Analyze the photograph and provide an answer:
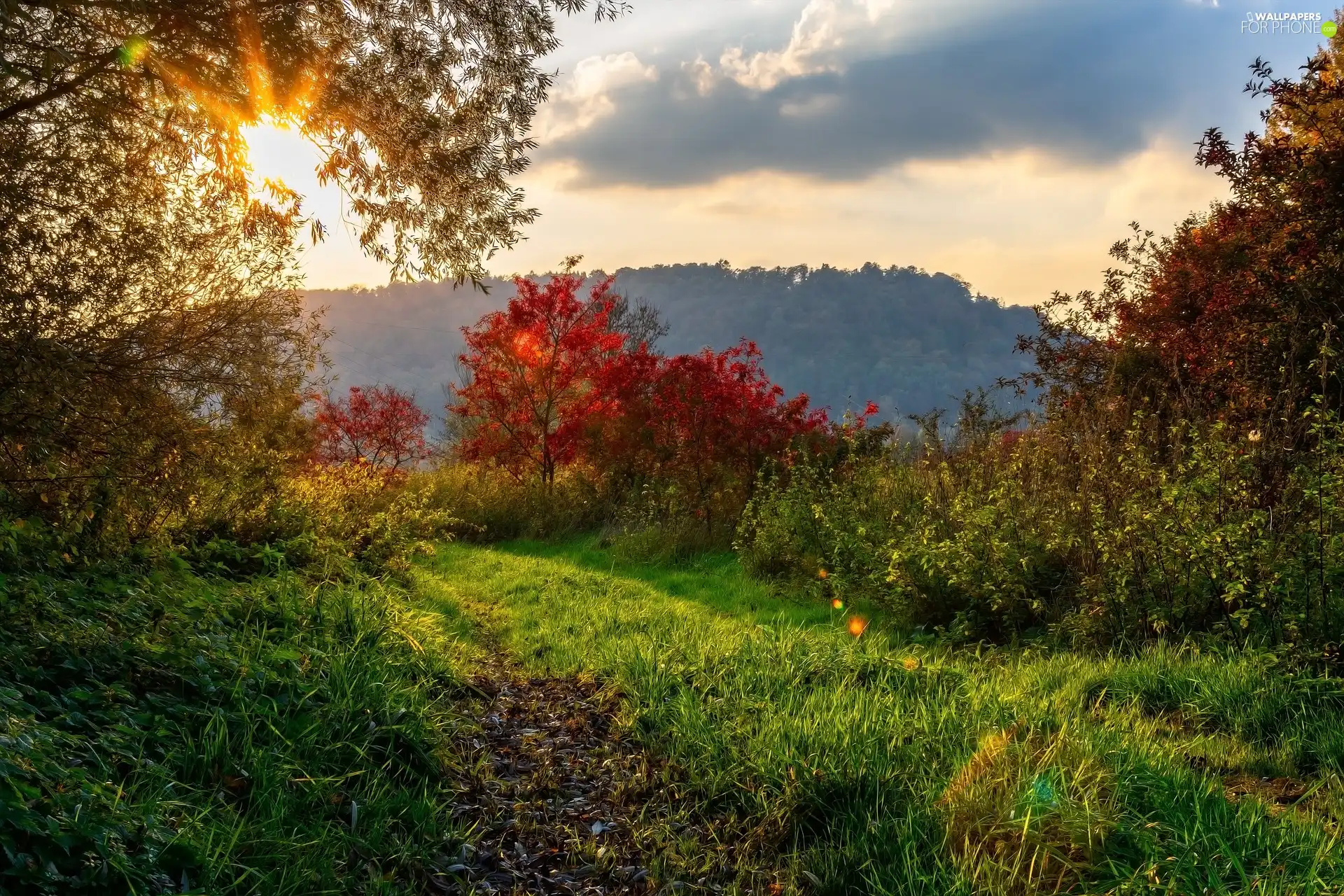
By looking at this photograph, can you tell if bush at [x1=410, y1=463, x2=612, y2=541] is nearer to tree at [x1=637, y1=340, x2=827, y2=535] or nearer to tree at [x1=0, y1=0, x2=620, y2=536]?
tree at [x1=637, y1=340, x2=827, y2=535]

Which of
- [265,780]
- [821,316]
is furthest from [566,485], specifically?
[821,316]

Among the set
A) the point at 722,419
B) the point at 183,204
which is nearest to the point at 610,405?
the point at 722,419

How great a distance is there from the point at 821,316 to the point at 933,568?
19258 centimetres

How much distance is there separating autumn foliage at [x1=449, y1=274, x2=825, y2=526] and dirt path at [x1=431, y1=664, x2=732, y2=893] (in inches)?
298

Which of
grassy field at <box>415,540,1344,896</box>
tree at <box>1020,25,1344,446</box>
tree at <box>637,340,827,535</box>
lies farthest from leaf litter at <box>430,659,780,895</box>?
tree at <box>637,340,827,535</box>

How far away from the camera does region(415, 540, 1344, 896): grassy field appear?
2787mm

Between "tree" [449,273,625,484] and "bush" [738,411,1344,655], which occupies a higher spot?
"tree" [449,273,625,484]

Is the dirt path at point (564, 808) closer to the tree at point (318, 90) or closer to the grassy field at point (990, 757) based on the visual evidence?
the grassy field at point (990, 757)

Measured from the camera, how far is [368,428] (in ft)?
61.9

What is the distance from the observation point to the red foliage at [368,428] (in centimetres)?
1862

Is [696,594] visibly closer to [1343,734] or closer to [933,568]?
[933,568]

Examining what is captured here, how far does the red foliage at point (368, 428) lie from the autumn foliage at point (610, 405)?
2737 millimetres

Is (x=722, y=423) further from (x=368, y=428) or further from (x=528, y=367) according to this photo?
(x=368, y=428)

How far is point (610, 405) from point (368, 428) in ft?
23.7
